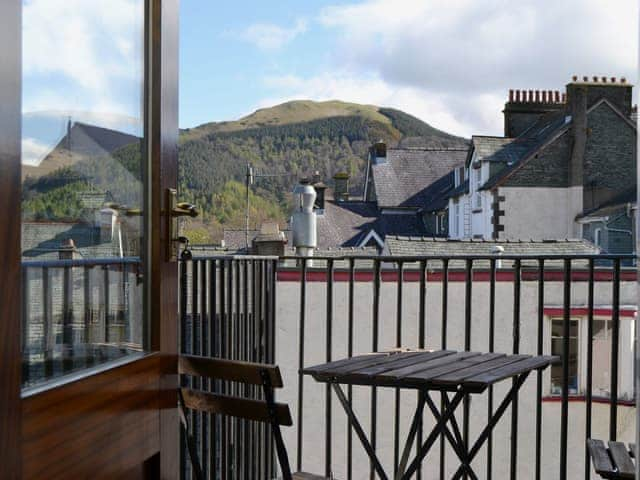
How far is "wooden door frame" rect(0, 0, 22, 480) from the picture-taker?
1153 mm

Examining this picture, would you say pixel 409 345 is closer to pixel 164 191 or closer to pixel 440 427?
pixel 440 427

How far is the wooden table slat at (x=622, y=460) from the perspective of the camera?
186cm

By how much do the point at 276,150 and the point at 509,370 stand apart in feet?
105

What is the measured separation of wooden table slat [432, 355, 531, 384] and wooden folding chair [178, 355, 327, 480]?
0.56 meters

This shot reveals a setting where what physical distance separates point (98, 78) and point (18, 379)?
0.63 metres

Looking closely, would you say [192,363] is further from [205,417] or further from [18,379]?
[205,417]

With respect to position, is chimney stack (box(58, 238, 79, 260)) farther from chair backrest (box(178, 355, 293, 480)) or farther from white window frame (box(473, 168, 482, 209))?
white window frame (box(473, 168, 482, 209))

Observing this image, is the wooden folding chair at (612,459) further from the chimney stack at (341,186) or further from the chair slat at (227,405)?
the chimney stack at (341,186)

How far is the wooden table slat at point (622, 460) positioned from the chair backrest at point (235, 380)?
0.80 metres

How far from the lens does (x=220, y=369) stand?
207 centimetres

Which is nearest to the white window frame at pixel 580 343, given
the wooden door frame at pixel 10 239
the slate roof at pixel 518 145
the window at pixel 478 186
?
the wooden door frame at pixel 10 239

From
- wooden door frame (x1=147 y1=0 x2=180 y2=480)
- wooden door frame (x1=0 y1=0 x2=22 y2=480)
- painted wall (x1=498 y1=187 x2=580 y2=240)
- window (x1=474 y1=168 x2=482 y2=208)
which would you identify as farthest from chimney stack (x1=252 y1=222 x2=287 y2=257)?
window (x1=474 y1=168 x2=482 y2=208)

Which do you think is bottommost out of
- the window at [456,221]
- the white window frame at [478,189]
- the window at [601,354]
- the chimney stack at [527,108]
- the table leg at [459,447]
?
the window at [601,354]

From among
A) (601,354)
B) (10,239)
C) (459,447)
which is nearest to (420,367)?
(459,447)
